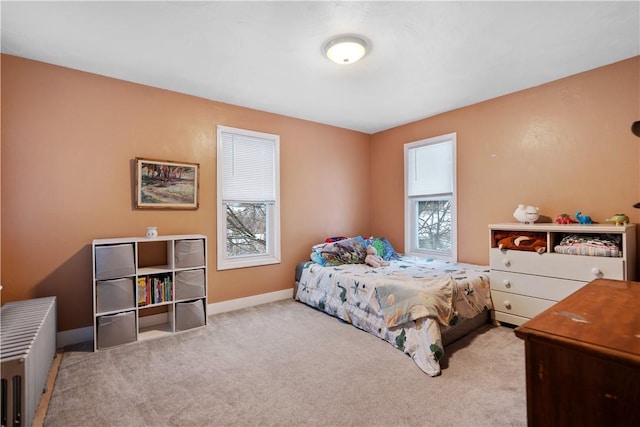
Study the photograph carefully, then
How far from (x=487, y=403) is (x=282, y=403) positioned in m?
1.23

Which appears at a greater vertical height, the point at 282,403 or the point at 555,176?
the point at 555,176

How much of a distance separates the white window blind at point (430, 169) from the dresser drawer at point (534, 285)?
1.34 metres

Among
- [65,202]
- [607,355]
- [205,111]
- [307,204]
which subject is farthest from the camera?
[307,204]

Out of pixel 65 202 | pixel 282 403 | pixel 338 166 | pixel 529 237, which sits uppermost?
pixel 338 166

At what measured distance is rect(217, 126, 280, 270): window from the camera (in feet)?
11.6

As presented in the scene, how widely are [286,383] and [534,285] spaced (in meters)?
2.36

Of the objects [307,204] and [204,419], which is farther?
[307,204]

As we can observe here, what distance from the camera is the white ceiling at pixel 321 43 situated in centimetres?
196

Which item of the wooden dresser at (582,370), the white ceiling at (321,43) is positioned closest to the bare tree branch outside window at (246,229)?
the white ceiling at (321,43)

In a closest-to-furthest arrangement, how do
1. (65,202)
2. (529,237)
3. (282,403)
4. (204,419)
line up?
(204,419)
(282,403)
(65,202)
(529,237)

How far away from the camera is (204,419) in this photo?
1.69 m

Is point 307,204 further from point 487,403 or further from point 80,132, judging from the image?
point 487,403

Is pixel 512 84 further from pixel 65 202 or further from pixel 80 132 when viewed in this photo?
pixel 65 202

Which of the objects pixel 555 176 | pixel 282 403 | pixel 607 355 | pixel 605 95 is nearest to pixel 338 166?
pixel 555 176
